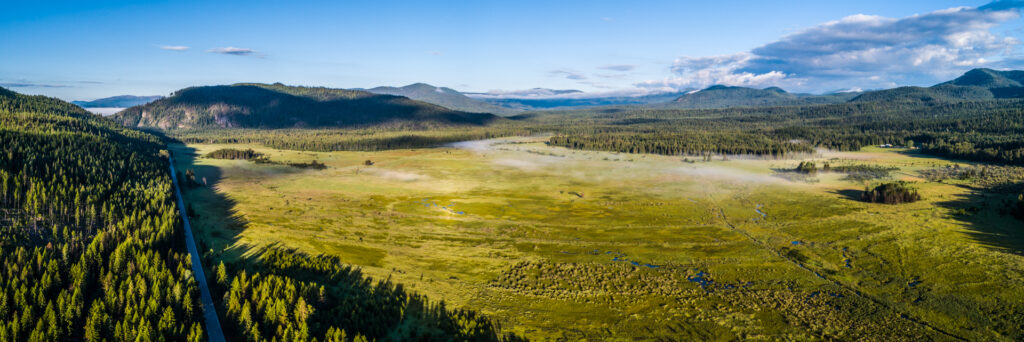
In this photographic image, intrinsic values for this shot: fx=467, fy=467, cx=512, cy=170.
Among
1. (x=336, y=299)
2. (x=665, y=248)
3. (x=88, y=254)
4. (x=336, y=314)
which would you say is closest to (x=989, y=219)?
(x=665, y=248)

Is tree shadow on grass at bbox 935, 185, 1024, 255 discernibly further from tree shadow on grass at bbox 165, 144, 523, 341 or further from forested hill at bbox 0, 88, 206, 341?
forested hill at bbox 0, 88, 206, 341

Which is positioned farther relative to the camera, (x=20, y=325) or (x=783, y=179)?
(x=783, y=179)

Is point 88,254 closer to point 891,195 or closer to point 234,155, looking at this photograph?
point 891,195

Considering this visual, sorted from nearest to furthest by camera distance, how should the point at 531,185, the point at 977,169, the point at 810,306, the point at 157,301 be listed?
the point at 157,301 < the point at 810,306 < the point at 531,185 < the point at 977,169

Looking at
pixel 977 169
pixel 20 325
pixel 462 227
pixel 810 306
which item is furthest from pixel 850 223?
pixel 20 325

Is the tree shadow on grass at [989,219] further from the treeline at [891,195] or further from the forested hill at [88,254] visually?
the forested hill at [88,254]

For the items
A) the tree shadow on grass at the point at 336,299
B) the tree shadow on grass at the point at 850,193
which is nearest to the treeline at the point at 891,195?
the tree shadow on grass at the point at 850,193

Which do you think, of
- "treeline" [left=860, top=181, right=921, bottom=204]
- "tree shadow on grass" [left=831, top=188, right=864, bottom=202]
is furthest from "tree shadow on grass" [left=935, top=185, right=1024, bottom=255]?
"tree shadow on grass" [left=831, top=188, right=864, bottom=202]

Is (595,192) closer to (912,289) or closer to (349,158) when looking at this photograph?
(912,289)
